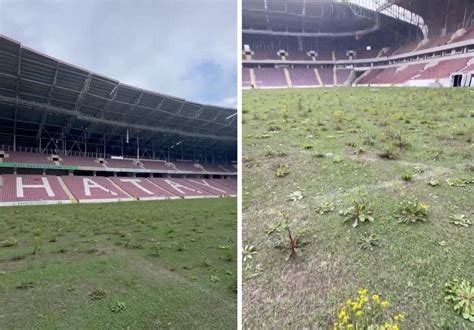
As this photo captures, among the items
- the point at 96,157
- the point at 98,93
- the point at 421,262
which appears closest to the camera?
the point at 421,262

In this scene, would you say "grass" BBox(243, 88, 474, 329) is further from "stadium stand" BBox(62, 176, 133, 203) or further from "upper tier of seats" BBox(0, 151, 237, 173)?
"stadium stand" BBox(62, 176, 133, 203)

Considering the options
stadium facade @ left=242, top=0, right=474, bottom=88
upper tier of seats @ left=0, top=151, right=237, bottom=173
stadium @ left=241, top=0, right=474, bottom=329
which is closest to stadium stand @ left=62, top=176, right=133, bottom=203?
upper tier of seats @ left=0, top=151, right=237, bottom=173

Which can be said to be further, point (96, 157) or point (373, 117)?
point (96, 157)

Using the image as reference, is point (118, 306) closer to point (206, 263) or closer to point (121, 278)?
point (121, 278)

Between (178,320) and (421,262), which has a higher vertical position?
(421,262)

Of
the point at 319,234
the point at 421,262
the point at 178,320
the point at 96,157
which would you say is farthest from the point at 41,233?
the point at 96,157

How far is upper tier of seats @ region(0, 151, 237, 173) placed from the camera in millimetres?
11395

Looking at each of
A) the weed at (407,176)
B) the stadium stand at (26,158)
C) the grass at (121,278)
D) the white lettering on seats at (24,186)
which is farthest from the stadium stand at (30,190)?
the weed at (407,176)

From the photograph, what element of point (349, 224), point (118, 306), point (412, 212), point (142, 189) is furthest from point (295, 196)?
point (142, 189)

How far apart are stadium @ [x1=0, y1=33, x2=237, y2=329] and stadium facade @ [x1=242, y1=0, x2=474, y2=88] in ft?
16.6

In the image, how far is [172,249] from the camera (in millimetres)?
3391

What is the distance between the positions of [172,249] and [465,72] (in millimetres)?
13305

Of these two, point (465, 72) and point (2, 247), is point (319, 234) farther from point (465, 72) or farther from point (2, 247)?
point (465, 72)

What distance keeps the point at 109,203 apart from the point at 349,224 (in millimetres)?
8515
